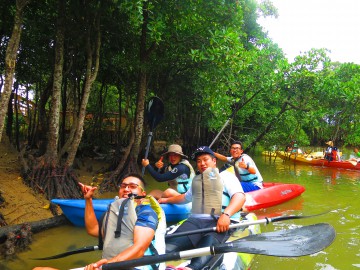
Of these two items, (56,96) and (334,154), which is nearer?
(56,96)

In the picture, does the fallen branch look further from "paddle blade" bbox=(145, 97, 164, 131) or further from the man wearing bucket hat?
"paddle blade" bbox=(145, 97, 164, 131)

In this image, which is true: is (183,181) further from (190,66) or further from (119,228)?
(190,66)

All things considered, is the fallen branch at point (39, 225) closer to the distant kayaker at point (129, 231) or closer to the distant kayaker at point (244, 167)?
the distant kayaker at point (129, 231)

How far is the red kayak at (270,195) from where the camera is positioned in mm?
6059

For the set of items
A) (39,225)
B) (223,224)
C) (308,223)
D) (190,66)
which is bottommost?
(308,223)

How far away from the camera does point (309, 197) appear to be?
775 centimetres

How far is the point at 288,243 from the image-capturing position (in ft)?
8.79

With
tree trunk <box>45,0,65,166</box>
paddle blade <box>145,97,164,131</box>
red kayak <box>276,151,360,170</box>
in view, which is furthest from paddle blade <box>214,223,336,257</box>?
red kayak <box>276,151,360,170</box>

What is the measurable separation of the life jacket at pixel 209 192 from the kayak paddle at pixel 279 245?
0.52 meters

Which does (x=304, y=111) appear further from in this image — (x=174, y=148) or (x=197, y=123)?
(x=174, y=148)

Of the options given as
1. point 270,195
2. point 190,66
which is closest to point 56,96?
point 190,66

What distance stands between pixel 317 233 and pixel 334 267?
4.16ft

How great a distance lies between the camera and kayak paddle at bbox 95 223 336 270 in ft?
7.47

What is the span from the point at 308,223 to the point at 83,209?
3672mm
